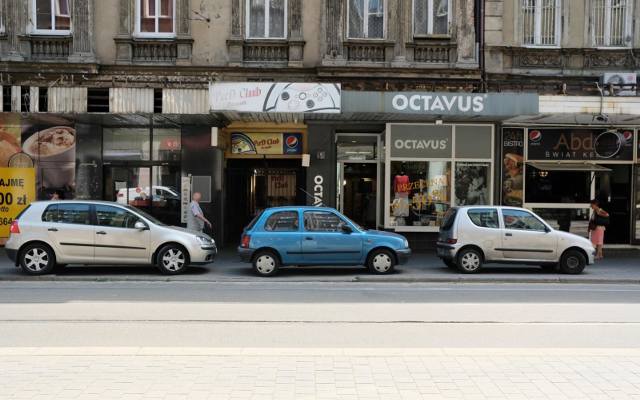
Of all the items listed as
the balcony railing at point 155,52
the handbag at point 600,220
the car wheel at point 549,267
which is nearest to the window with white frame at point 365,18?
the balcony railing at point 155,52

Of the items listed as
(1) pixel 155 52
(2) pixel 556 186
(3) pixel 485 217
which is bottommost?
(3) pixel 485 217

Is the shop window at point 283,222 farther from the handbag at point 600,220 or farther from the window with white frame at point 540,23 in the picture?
the window with white frame at point 540,23

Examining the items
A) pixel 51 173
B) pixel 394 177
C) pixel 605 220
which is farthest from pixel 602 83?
pixel 51 173

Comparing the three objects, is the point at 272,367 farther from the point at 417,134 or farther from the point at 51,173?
the point at 51,173

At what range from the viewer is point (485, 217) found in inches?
532

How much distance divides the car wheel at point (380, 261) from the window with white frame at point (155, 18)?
9.17 m

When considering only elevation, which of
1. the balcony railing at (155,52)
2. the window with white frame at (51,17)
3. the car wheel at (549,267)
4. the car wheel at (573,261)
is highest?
the window with white frame at (51,17)

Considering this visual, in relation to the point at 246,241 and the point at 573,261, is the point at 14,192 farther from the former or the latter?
the point at 573,261

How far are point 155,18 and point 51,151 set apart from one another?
4933 mm

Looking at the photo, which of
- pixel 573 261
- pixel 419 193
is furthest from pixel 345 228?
pixel 419 193

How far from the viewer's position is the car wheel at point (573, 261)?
13461 mm

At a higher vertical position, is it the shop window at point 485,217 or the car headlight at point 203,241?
the shop window at point 485,217

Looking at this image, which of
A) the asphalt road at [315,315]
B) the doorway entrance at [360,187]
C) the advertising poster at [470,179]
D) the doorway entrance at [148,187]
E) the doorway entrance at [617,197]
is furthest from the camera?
the doorway entrance at [360,187]

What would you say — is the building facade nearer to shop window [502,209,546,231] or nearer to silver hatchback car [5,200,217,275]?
shop window [502,209,546,231]
